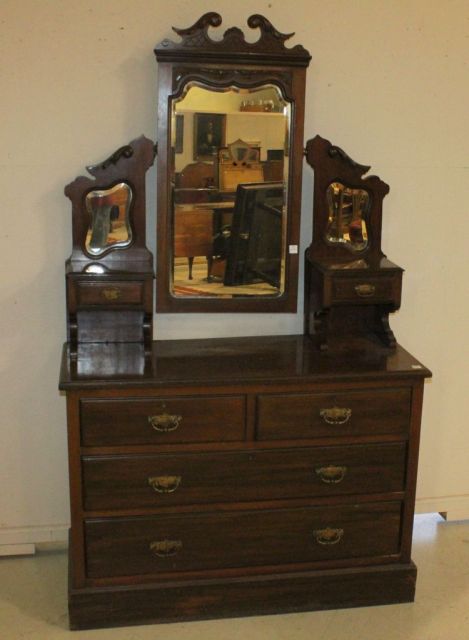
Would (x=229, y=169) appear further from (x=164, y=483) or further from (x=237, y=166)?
(x=164, y=483)

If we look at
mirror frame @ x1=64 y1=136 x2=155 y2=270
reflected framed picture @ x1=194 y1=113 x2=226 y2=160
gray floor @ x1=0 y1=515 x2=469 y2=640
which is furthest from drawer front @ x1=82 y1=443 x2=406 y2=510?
reflected framed picture @ x1=194 y1=113 x2=226 y2=160

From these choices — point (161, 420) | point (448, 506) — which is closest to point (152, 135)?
point (161, 420)

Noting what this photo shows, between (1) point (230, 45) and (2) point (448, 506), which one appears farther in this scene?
(2) point (448, 506)

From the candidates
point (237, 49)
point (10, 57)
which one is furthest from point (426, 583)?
point (10, 57)

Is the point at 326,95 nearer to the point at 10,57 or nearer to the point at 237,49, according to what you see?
the point at 237,49

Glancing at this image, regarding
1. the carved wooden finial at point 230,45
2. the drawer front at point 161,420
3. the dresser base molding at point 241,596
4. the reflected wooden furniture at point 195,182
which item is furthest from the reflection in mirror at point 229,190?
the dresser base molding at point 241,596

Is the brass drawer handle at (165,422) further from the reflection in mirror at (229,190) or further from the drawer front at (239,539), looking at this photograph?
the reflection in mirror at (229,190)

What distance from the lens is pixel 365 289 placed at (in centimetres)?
272

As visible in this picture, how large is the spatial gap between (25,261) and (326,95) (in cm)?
114

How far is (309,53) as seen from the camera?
270 cm

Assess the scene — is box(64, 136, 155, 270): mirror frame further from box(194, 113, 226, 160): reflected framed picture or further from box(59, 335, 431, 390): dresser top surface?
box(59, 335, 431, 390): dresser top surface

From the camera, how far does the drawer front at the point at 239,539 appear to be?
2596 mm

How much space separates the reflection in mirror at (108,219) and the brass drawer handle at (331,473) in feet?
3.14

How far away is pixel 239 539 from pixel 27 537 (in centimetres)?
84
